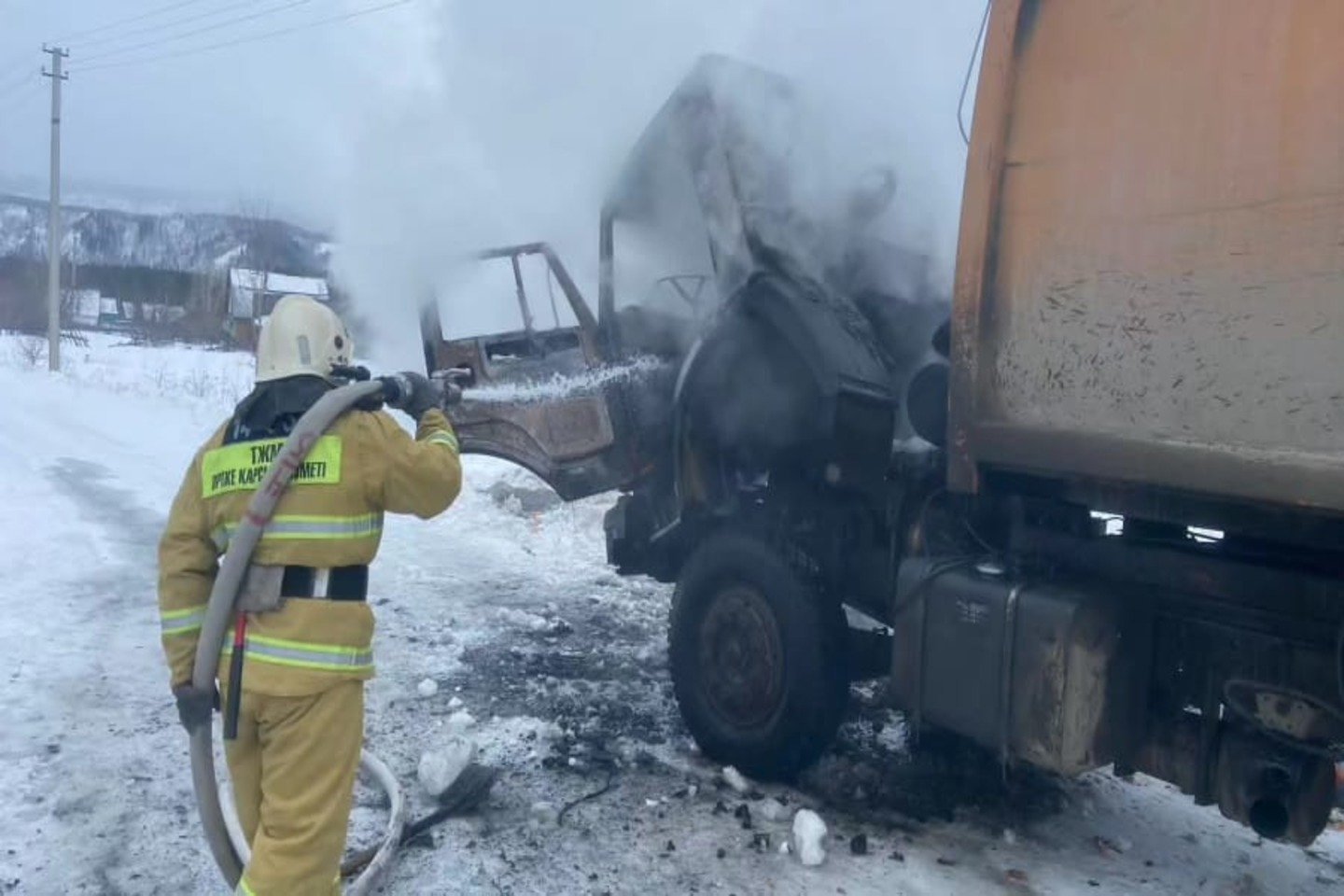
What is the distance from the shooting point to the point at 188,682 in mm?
2918

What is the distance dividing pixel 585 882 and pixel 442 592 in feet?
12.4

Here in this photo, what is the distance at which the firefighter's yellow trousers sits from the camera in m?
2.80

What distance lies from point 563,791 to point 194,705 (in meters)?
1.77

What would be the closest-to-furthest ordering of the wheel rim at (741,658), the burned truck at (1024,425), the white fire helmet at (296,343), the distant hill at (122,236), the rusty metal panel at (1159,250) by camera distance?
the rusty metal panel at (1159,250) < the burned truck at (1024,425) < the white fire helmet at (296,343) < the wheel rim at (741,658) < the distant hill at (122,236)

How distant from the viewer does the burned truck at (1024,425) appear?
8.98 feet

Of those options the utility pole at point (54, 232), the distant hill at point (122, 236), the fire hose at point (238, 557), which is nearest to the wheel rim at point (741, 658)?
the fire hose at point (238, 557)

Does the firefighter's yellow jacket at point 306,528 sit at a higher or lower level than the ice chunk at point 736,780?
higher

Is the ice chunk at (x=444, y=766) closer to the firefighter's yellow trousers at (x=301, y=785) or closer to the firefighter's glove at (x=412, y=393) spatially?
the firefighter's yellow trousers at (x=301, y=785)

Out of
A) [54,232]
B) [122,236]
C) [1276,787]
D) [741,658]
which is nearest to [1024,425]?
[1276,787]

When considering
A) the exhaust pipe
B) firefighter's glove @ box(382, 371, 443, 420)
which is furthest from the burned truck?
firefighter's glove @ box(382, 371, 443, 420)

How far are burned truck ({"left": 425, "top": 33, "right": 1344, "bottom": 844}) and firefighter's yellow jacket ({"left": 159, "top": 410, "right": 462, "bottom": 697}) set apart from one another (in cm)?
168

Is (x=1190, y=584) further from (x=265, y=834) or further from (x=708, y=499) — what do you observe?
(x=265, y=834)

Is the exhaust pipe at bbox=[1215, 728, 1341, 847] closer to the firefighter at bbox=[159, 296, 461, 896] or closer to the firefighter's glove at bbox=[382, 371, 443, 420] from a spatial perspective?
the firefighter at bbox=[159, 296, 461, 896]

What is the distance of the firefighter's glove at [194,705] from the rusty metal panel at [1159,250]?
2.24 metres
